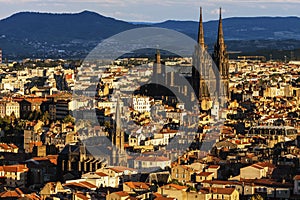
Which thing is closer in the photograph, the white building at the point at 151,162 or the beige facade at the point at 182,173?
the beige facade at the point at 182,173

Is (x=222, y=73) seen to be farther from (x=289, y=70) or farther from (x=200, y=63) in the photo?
(x=289, y=70)

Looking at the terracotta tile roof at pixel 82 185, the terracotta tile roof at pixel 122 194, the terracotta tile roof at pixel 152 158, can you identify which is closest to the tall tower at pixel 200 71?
the terracotta tile roof at pixel 152 158

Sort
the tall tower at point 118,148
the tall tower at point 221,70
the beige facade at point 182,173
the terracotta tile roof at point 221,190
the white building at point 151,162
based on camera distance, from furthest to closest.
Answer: the tall tower at point 221,70
the tall tower at point 118,148
the white building at point 151,162
the beige facade at point 182,173
the terracotta tile roof at point 221,190

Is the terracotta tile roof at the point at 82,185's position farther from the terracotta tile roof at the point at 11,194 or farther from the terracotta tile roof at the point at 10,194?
the terracotta tile roof at the point at 10,194

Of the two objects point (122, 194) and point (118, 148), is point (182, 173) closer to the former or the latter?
point (118, 148)

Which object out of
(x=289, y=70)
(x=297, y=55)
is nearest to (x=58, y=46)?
(x=297, y=55)

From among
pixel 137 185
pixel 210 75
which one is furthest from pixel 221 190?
pixel 210 75

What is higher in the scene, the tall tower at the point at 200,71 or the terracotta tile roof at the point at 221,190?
the tall tower at the point at 200,71
